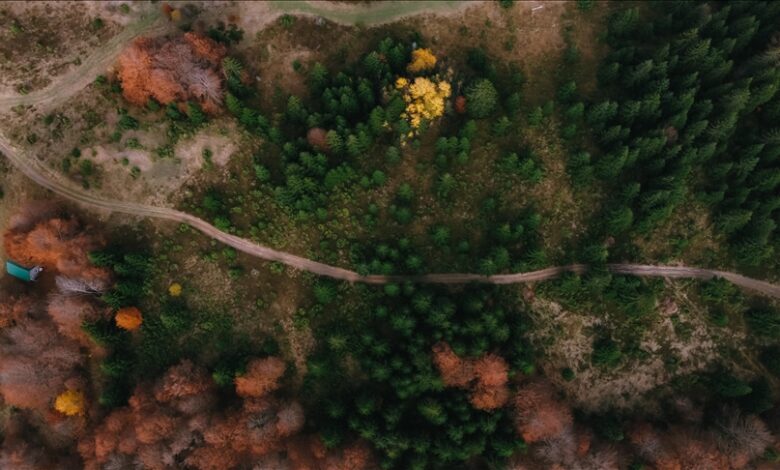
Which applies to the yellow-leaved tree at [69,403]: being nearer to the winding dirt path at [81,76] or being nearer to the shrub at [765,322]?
the winding dirt path at [81,76]

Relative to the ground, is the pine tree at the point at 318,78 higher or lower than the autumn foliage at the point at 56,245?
higher

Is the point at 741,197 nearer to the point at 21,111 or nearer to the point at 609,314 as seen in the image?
the point at 609,314

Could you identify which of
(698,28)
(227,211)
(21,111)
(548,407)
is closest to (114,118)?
→ (21,111)

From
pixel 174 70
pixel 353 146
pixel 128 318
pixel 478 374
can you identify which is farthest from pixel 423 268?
pixel 174 70

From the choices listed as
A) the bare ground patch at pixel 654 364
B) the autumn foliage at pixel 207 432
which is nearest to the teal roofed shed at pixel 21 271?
the autumn foliage at pixel 207 432

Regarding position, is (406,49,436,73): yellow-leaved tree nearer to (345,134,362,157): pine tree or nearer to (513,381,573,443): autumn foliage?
(345,134,362,157): pine tree

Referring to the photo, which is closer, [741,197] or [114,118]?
[741,197]

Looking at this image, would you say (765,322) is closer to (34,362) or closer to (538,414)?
(538,414)
